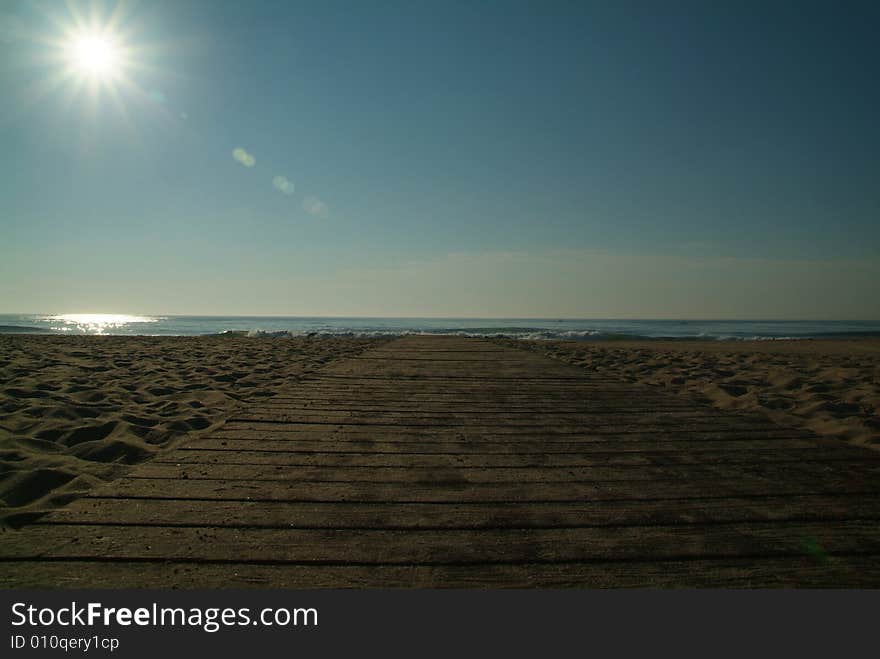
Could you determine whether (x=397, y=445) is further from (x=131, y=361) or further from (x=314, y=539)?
(x=131, y=361)

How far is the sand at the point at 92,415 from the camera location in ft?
8.63

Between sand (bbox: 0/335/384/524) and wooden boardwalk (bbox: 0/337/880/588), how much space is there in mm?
326

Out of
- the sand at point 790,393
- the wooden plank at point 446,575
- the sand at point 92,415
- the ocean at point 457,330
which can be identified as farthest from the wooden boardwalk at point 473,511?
the ocean at point 457,330

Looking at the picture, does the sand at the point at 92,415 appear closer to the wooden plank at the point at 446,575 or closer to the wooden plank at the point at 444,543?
the wooden plank at the point at 444,543

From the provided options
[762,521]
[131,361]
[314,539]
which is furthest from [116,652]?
[131,361]

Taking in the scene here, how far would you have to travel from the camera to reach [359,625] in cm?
149

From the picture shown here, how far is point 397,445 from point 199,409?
2.50m

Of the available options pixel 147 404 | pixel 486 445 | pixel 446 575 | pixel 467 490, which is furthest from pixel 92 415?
pixel 446 575

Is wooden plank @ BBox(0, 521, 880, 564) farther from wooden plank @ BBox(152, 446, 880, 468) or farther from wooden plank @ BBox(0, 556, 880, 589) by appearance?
wooden plank @ BBox(152, 446, 880, 468)

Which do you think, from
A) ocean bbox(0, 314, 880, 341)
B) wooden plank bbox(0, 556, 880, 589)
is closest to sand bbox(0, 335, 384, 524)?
wooden plank bbox(0, 556, 880, 589)

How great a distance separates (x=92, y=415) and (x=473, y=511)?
4.08 metres

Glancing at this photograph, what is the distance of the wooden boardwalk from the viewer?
5.64 ft

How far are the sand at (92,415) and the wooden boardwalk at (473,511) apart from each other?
33 cm

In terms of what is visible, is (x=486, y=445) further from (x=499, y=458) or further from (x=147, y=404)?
(x=147, y=404)
